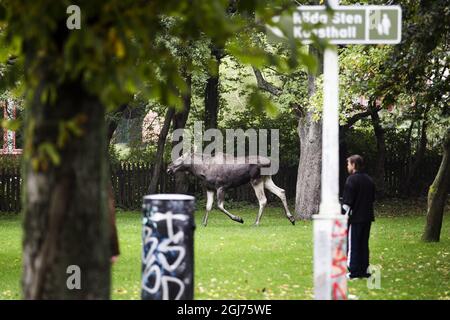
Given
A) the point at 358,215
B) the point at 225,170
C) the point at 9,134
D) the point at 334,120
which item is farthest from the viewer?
the point at 9,134

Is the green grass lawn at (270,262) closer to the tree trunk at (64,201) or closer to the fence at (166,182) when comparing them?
the fence at (166,182)

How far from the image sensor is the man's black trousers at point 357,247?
12.7m

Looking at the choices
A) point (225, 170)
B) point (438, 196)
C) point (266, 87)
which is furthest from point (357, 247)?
point (266, 87)

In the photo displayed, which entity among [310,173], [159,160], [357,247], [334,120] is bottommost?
[357,247]

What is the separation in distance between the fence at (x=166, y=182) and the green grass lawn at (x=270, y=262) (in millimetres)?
5003

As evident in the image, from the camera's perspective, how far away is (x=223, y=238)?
20031 mm

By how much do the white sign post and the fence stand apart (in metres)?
23.8

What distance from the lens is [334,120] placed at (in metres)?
8.37

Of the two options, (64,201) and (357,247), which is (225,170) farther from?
(64,201)

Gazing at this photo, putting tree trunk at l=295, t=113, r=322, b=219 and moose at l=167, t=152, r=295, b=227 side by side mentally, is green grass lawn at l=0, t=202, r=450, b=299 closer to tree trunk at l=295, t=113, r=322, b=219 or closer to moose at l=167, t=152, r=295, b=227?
moose at l=167, t=152, r=295, b=227

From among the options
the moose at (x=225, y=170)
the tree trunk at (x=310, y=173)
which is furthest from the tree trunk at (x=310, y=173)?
the moose at (x=225, y=170)

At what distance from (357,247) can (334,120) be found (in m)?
4.74
